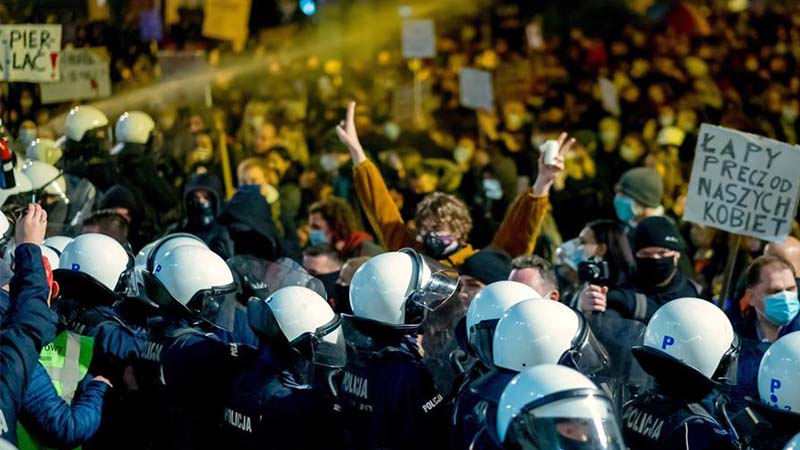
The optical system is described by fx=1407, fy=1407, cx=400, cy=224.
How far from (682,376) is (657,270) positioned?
315 cm

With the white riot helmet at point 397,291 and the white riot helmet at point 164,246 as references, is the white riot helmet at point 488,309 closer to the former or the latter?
the white riot helmet at point 397,291

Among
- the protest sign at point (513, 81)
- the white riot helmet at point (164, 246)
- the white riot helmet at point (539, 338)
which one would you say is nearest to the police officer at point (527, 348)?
the white riot helmet at point (539, 338)

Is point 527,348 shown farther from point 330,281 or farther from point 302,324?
point 330,281

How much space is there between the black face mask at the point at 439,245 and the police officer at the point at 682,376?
8.16ft

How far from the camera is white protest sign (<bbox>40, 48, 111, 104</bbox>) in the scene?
12766mm

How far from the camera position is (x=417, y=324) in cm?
608

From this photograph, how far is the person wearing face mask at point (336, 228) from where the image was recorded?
10289mm

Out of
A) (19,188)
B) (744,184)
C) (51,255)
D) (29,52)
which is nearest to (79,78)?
(29,52)

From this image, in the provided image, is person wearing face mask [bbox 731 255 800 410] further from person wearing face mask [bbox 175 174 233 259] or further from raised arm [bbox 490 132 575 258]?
person wearing face mask [bbox 175 174 233 259]

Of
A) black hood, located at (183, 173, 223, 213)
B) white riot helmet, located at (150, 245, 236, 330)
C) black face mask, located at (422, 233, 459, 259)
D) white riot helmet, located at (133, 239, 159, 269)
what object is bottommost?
black hood, located at (183, 173, 223, 213)

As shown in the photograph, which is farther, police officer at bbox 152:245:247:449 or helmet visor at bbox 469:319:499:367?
police officer at bbox 152:245:247:449

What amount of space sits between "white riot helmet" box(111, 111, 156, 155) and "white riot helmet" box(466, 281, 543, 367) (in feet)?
21.1

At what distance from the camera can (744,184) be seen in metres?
9.04

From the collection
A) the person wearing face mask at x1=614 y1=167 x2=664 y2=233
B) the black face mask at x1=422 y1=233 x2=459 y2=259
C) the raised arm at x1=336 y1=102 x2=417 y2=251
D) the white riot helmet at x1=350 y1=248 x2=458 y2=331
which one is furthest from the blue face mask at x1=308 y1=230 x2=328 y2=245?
the white riot helmet at x1=350 y1=248 x2=458 y2=331
